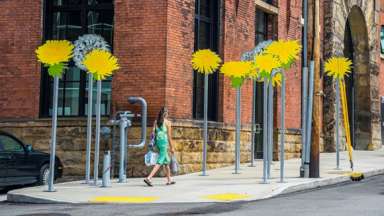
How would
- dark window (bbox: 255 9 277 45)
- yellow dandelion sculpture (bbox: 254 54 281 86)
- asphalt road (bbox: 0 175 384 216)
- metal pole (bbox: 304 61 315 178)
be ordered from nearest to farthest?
asphalt road (bbox: 0 175 384 216) < yellow dandelion sculpture (bbox: 254 54 281 86) < metal pole (bbox: 304 61 315 178) < dark window (bbox: 255 9 277 45)

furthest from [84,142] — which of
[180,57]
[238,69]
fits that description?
[238,69]

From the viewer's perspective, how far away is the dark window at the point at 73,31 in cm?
1703

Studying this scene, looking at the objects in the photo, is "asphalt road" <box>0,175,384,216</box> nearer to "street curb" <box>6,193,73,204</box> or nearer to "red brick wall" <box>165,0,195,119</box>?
"street curb" <box>6,193,73,204</box>

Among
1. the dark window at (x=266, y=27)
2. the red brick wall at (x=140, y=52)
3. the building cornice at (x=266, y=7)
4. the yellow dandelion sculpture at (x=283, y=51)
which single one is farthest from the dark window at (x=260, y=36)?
the yellow dandelion sculpture at (x=283, y=51)

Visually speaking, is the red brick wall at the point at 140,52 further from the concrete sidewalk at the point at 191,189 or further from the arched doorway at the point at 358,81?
the arched doorway at the point at 358,81

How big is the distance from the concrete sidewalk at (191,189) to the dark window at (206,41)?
2.02 m

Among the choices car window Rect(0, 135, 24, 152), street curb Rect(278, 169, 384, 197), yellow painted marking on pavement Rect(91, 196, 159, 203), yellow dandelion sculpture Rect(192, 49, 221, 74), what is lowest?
yellow painted marking on pavement Rect(91, 196, 159, 203)

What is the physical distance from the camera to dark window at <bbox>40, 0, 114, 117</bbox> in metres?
17.0

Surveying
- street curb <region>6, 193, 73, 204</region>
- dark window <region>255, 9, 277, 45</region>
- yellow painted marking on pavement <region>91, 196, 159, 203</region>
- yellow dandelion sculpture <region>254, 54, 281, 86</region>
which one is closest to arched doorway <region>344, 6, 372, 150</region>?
dark window <region>255, 9, 277, 45</region>

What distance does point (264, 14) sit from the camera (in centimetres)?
2159

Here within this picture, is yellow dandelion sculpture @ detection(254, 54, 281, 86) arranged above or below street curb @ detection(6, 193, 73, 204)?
above

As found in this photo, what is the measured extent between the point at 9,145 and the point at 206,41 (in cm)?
682

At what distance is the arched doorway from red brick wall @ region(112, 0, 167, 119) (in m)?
14.4

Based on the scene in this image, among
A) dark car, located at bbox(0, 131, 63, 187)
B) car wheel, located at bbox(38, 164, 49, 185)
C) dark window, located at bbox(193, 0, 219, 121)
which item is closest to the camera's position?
dark car, located at bbox(0, 131, 63, 187)
